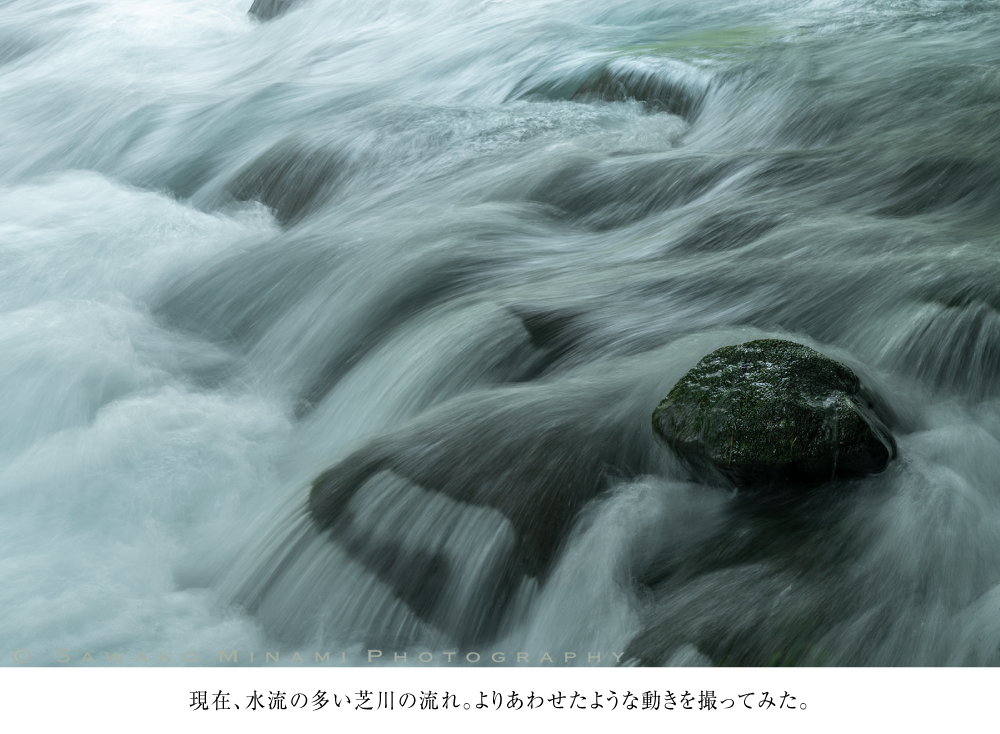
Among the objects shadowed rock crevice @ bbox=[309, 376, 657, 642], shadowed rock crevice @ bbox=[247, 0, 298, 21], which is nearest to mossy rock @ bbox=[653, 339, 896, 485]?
shadowed rock crevice @ bbox=[309, 376, 657, 642]

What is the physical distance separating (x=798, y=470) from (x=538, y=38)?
5685 millimetres

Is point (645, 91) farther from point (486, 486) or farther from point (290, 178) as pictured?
point (486, 486)

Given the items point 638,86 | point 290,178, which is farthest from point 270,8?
point 638,86

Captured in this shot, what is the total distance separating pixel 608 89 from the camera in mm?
6176

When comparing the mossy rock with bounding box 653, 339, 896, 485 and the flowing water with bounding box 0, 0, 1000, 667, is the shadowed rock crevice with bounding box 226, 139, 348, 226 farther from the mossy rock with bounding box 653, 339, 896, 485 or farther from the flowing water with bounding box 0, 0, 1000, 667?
the mossy rock with bounding box 653, 339, 896, 485

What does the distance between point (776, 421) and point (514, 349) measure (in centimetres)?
123

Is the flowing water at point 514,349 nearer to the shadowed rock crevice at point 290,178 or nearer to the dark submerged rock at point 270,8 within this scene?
the shadowed rock crevice at point 290,178

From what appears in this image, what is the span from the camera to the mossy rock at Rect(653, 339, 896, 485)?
254cm

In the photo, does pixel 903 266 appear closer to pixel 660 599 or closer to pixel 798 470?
pixel 798 470

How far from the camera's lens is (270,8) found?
10.0 m
